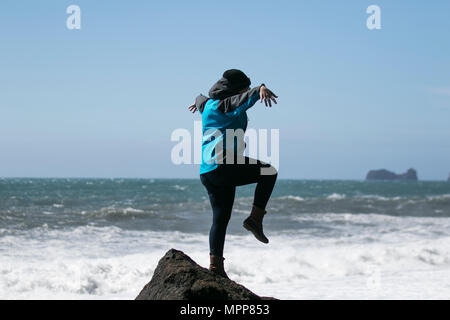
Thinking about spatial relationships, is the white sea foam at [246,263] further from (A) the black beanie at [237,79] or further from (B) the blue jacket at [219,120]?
(A) the black beanie at [237,79]

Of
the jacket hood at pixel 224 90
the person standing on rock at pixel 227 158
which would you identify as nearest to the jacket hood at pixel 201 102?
the person standing on rock at pixel 227 158

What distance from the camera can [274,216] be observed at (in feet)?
66.1

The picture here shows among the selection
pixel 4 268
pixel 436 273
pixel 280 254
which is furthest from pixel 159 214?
pixel 436 273

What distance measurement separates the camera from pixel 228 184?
3.89 meters

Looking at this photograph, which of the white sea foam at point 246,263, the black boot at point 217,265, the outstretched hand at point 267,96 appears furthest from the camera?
the white sea foam at point 246,263

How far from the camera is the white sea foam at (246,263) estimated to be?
8477mm

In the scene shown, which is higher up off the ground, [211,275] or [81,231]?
[211,275]

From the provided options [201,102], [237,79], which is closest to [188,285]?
[201,102]

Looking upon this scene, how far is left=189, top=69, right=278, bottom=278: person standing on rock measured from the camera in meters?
3.80

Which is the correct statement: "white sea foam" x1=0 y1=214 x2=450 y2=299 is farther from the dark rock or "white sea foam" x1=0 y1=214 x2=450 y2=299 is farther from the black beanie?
the black beanie
